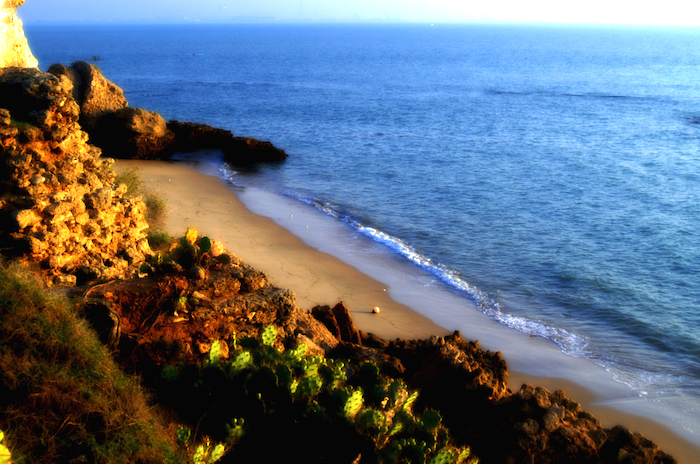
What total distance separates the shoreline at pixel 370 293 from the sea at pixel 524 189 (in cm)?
70

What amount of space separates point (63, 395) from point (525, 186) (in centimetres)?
2494

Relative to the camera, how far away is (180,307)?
7512mm

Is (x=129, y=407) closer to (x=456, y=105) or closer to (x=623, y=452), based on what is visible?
(x=623, y=452)

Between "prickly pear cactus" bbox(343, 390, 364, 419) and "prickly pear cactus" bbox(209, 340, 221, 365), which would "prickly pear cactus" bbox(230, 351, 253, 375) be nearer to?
"prickly pear cactus" bbox(209, 340, 221, 365)

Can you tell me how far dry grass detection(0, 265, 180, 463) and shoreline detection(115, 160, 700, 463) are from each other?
7673mm

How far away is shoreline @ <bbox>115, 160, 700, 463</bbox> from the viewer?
36.2ft

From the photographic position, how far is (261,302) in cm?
817

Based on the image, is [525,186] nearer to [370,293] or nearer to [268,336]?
[370,293]

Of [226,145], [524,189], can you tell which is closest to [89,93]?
[226,145]

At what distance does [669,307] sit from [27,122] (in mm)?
17040

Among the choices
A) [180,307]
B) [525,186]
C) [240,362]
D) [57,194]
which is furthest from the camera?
[525,186]

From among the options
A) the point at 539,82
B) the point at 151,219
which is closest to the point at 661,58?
the point at 539,82

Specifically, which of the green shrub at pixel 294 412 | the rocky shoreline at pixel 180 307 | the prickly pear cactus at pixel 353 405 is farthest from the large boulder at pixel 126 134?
the prickly pear cactus at pixel 353 405

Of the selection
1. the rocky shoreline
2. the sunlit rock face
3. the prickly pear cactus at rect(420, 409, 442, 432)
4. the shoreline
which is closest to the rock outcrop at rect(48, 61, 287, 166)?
the shoreline
